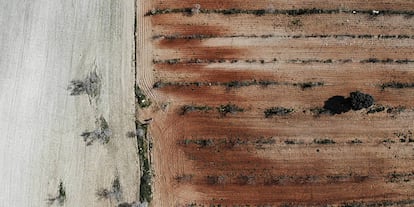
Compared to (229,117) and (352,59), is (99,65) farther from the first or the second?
(352,59)

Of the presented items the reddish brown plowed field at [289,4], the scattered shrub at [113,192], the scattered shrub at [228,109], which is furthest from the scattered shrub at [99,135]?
the reddish brown plowed field at [289,4]

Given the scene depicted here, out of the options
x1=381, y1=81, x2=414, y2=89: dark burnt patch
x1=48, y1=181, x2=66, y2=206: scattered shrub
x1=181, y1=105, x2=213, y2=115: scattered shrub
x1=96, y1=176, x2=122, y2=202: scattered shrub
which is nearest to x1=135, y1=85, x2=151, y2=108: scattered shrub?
x1=181, y1=105, x2=213, y2=115: scattered shrub

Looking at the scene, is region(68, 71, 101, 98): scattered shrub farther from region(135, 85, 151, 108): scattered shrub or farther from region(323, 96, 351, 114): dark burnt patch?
region(323, 96, 351, 114): dark burnt patch

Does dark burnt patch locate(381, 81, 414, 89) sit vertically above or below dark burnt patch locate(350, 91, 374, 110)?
above

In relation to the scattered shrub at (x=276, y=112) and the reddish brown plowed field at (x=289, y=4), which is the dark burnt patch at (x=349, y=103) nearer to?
the scattered shrub at (x=276, y=112)

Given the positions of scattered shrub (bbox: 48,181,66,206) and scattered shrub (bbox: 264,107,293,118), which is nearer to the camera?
scattered shrub (bbox: 48,181,66,206)

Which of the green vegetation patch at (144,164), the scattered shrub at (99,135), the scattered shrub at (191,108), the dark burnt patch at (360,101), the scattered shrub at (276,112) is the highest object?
the dark burnt patch at (360,101)

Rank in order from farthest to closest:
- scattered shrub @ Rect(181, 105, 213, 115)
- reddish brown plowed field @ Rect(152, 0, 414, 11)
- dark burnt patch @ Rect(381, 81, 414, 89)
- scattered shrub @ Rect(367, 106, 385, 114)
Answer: reddish brown plowed field @ Rect(152, 0, 414, 11) < dark burnt patch @ Rect(381, 81, 414, 89) < scattered shrub @ Rect(367, 106, 385, 114) < scattered shrub @ Rect(181, 105, 213, 115)

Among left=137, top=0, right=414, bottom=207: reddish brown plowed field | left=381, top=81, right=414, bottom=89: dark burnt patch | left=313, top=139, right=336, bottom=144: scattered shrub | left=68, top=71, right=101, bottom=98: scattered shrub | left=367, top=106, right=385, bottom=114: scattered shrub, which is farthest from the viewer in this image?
left=381, top=81, right=414, bottom=89: dark burnt patch

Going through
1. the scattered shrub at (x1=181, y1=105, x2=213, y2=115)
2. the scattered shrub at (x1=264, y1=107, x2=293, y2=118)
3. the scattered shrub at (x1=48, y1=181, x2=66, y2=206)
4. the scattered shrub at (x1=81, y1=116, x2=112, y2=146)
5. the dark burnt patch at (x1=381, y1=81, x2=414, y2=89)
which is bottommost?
the scattered shrub at (x1=48, y1=181, x2=66, y2=206)
